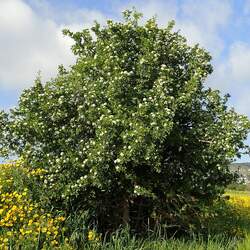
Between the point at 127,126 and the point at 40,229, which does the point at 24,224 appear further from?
the point at 127,126

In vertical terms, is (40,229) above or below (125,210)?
below

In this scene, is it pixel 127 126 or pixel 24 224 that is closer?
pixel 24 224

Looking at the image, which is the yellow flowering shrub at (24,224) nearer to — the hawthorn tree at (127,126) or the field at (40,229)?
the field at (40,229)

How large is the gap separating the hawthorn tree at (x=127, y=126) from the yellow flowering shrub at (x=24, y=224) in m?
0.88

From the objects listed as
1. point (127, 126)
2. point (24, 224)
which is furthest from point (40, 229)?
point (127, 126)

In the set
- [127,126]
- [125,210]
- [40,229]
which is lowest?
[40,229]

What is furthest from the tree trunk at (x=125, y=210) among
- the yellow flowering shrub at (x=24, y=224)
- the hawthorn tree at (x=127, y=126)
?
the yellow flowering shrub at (x=24, y=224)

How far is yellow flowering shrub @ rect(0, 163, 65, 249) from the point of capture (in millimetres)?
8625

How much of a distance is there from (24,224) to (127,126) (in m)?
2.60

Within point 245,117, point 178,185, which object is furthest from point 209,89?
Answer: point 178,185

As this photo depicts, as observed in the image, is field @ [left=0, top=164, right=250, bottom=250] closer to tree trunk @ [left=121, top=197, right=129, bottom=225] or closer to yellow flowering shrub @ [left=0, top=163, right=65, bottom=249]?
yellow flowering shrub @ [left=0, top=163, right=65, bottom=249]

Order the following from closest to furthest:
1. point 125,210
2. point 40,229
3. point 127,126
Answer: point 40,229 → point 127,126 → point 125,210

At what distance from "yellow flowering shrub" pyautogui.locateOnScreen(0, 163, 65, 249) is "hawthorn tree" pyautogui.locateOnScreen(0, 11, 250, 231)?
Result: 88cm

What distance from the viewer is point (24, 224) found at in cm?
919
